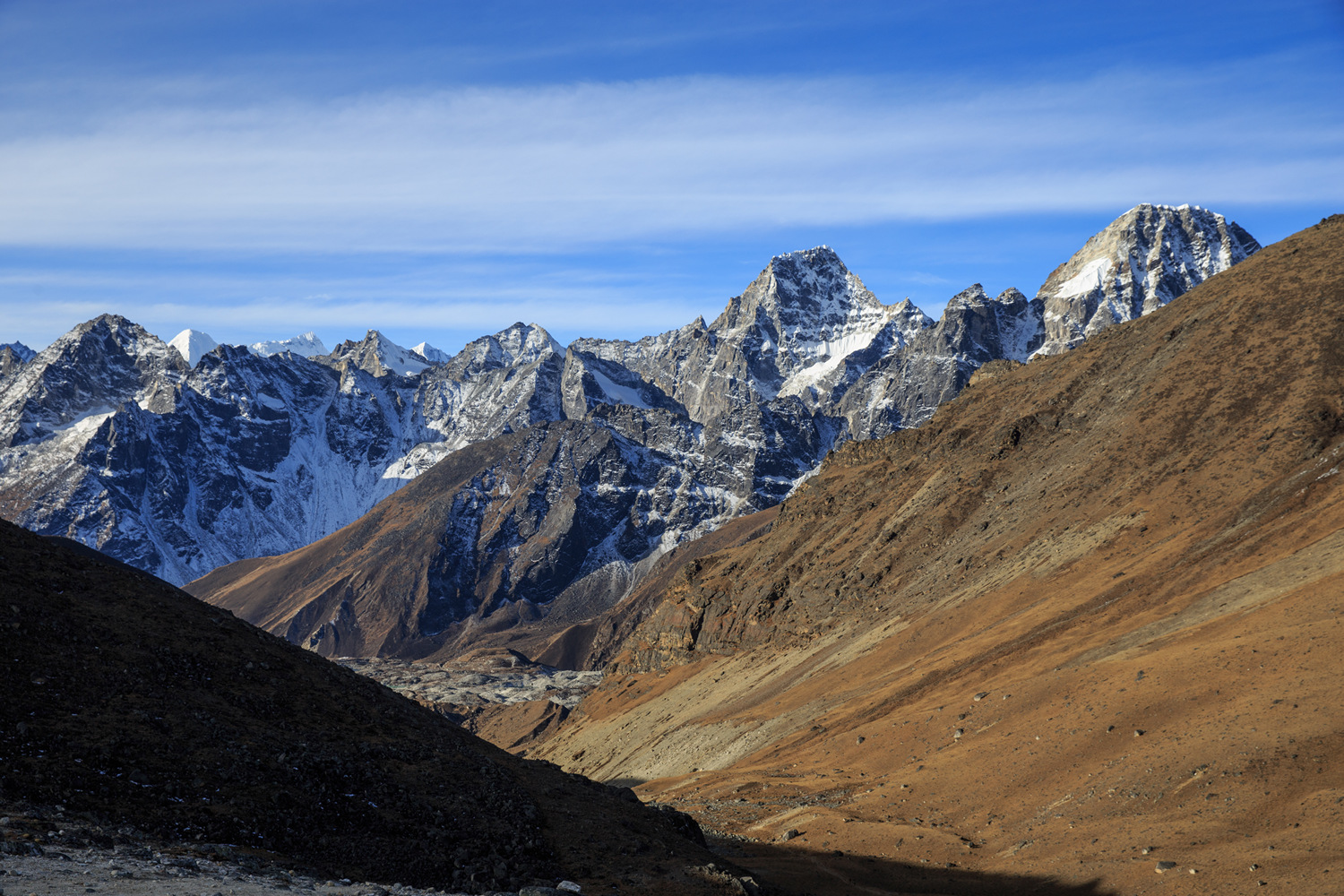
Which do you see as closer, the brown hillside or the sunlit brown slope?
the brown hillside

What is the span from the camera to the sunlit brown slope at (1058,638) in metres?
43.0

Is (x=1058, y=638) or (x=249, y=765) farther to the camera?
(x=1058, y=638)

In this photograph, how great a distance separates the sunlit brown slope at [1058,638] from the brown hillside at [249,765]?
508 inches

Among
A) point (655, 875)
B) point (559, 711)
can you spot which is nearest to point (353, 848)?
point (655, 875)

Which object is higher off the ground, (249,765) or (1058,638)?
(249,765)

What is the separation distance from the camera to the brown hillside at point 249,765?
2814 centimetres

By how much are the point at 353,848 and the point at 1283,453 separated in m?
78.0

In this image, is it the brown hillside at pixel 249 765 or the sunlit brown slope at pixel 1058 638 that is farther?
the sunlit brown slope at pixel 1058 638

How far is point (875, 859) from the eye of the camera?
151 feet

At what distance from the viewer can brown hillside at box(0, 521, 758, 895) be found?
28141mm

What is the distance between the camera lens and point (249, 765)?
103 ft

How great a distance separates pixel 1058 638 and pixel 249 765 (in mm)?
58034

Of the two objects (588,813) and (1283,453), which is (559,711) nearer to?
(1283,453)

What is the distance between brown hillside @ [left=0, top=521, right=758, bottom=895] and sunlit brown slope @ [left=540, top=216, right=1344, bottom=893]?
12.9 meters
